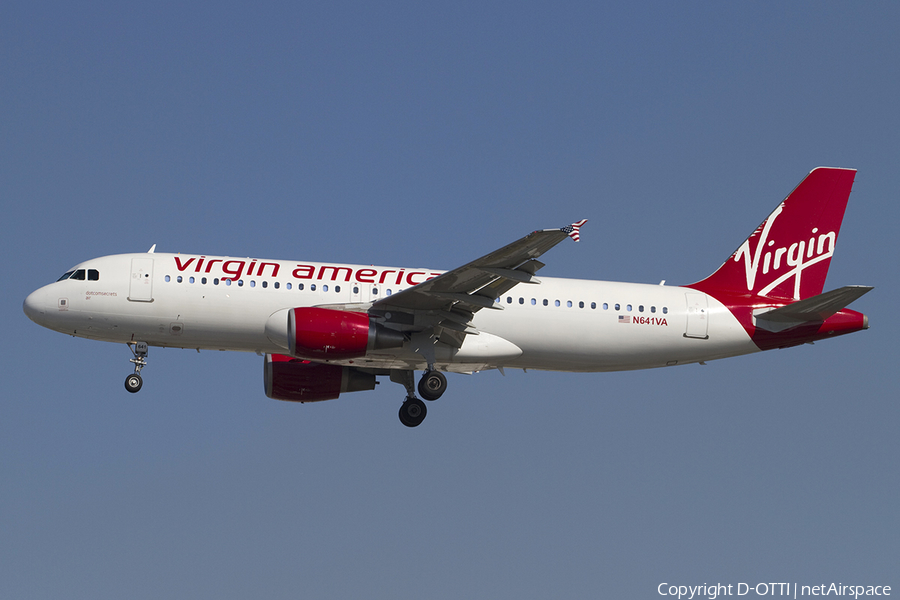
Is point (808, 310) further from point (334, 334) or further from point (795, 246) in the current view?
point (334, 334)

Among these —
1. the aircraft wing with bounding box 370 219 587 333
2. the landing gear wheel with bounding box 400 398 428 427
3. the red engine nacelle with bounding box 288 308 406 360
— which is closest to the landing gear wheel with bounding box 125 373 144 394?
the red engine nacelle with bounding box 288 308 406 360

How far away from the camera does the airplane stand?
3136 centimetres

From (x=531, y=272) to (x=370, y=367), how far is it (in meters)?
7.78

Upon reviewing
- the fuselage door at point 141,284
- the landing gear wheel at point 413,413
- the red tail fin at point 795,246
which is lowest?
the landing gear wheel at point 413,413

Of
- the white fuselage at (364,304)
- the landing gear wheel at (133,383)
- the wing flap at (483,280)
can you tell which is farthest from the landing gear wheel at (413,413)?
the landing gear wheel at (133,383)

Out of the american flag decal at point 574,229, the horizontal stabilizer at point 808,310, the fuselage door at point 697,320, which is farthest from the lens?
the fuselage door at point 697,320

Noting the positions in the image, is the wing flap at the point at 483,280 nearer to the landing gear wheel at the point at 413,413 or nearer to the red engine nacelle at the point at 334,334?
the red engine nacelle at the point at 334,334

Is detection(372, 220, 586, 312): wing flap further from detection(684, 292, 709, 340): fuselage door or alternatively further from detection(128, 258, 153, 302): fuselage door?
detection(128, 258, 153, 302): fuselage door

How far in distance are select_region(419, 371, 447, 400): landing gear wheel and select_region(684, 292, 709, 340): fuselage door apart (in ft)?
26.1

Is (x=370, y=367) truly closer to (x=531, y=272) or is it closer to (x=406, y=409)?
(x=406, y=409)

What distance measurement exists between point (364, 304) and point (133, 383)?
24.5ft

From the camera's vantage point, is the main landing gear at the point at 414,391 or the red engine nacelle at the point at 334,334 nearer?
the red engine nacelle at the point at 334,334

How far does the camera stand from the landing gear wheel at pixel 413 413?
114 ft

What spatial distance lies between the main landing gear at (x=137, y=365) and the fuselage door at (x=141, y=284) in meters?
1.54
